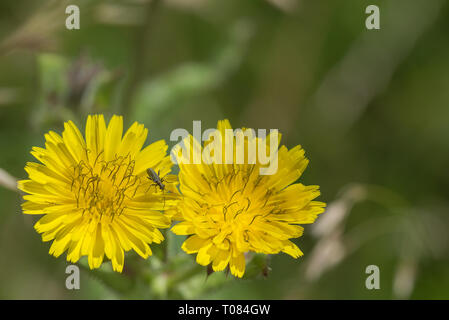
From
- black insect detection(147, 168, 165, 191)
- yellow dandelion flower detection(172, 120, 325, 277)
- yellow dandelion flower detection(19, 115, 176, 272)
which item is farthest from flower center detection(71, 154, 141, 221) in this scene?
yellow dandelion flower detection(172, 120, 325, 277)

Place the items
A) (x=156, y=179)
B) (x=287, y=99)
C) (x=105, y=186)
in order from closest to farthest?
(x=156, y=179) < (x=105, y=186) < (x=287, y=99)

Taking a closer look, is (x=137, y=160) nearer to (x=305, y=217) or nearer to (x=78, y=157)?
(x=78, y=157)

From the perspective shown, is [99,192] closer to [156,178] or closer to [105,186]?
[105,186]

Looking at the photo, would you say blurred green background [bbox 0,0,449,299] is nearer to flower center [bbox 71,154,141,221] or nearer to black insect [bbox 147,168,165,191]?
flower center [bbox 71,154,141,221]

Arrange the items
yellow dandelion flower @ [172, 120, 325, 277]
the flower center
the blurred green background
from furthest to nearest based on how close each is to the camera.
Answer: the blurred green background < the flower center < yellow dandelion flower @ [172, 120, 325, 277]

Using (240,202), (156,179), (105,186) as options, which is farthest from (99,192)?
(240,202)

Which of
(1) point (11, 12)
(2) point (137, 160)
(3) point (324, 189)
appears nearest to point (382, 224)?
(3) point (324, 189)
